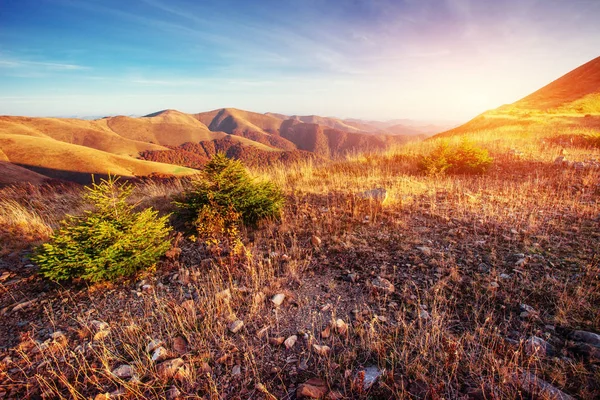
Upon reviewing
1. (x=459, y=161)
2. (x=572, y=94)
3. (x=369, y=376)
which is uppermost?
(x=572, y=94)

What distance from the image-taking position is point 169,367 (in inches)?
107

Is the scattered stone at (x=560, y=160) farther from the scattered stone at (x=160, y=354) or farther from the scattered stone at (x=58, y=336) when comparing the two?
the scattered stone at (x=58, y=336)

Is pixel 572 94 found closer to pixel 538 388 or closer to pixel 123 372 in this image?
pixel 538 388

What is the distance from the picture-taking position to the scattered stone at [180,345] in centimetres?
300

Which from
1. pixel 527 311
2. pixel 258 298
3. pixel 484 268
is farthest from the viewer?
pixel 484 268

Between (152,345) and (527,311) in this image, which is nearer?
(152,345)

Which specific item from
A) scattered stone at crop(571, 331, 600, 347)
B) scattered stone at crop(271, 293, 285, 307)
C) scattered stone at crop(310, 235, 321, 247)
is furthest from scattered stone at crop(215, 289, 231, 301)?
scattered stone at crop(571, 331, 600, 347)

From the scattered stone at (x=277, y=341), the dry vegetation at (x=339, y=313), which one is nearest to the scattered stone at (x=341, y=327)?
the dry vegetation at (x=339, y=313)

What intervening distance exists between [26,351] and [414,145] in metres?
17.7

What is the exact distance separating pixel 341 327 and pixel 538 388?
1.87m

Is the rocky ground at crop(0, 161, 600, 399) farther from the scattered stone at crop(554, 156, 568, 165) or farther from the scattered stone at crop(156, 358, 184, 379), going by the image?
the scattered stone at crop(554, 156, 568, 165)

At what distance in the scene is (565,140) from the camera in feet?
46.6

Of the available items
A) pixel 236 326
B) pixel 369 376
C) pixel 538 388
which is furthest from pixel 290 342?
pixel 538 388

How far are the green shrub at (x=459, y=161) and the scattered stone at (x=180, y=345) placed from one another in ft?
33.8
